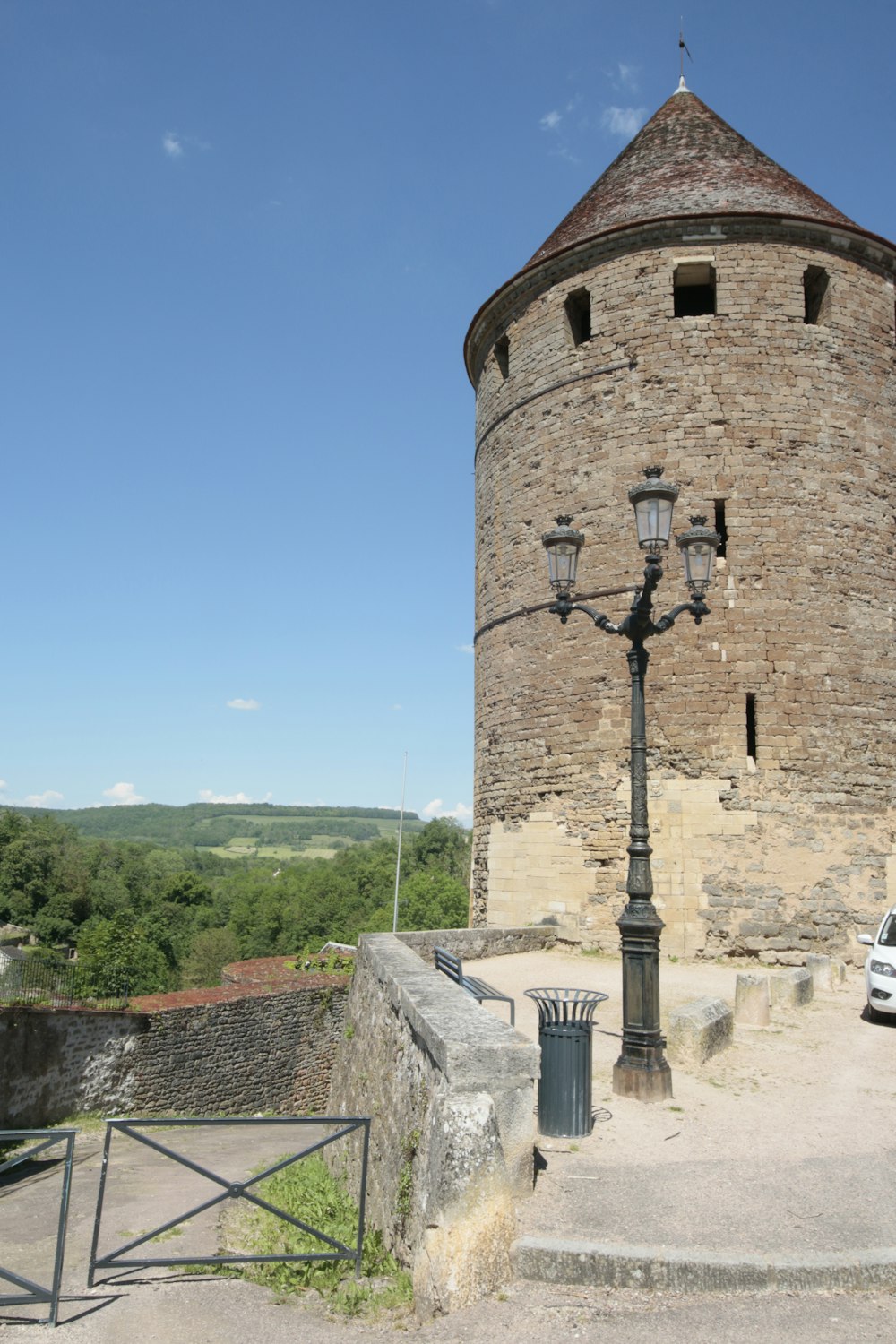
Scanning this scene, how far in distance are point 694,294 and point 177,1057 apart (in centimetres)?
1507

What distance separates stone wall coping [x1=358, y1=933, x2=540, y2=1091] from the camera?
4.22 meters

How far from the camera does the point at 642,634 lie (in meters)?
6.93

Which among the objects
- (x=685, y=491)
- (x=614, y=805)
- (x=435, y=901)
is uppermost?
(x=685, y=491)

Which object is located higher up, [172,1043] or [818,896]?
[818,896]

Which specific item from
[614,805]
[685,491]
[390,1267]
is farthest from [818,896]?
[390,1267]

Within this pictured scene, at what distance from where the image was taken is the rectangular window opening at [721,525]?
12.7m

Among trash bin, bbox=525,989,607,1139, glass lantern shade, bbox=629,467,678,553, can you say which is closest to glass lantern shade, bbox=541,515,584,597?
glass lantern shade, bbox=629,467,678,553

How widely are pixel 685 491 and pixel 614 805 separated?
14.9ft

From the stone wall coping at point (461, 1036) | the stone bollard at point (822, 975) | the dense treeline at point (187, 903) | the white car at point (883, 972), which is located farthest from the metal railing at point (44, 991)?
the dense treeline at point (187, 903)

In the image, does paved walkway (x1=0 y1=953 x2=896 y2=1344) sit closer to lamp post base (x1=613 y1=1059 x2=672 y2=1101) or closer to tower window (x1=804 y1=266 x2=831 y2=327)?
lamp post base (x1=613 y1=1059 x2=672 y2=1101)

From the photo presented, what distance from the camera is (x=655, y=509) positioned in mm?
6641

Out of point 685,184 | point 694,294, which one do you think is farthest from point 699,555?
point 685,184

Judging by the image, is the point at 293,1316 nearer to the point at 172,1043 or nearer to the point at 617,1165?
the point at 617,1165

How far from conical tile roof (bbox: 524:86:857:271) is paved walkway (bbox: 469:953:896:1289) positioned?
11.8m
